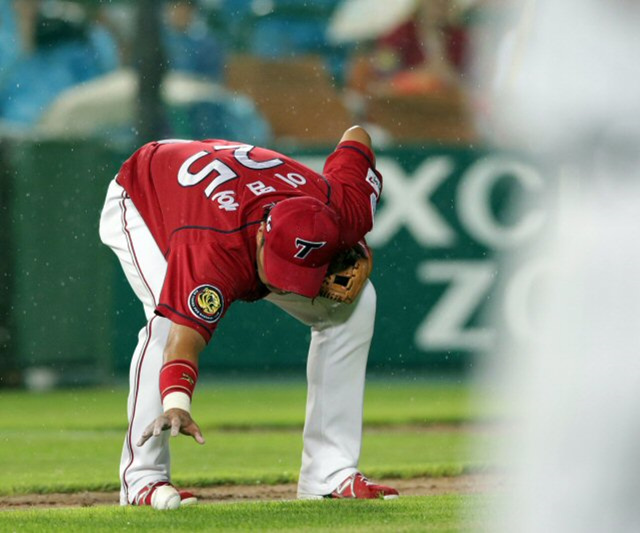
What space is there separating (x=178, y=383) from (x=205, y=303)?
0.28m

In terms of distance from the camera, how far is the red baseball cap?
4.21m

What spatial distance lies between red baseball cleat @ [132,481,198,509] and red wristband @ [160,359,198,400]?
1.68 ft

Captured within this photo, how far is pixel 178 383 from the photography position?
13.0ft

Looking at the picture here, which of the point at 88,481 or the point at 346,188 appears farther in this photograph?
the point at 88,481

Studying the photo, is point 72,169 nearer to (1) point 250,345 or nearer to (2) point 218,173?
(1) point 250,345

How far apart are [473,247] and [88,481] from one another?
16.6 feet

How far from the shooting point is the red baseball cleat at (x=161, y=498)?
4.37 meters

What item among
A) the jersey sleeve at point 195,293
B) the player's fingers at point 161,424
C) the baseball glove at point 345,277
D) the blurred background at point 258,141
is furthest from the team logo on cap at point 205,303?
the blurred background at point 258,141

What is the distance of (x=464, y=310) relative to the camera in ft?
33.8

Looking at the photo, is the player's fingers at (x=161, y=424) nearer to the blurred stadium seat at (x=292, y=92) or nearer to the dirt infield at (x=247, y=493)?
the dirt infield at (x=247, y=493)

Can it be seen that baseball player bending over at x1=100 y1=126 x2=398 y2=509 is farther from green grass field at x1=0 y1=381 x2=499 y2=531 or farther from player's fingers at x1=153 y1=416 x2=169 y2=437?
green grass field at x1=0 y1=381 x2=499 y2=531

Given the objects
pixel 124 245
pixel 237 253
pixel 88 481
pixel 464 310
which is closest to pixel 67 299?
pixel 464 310

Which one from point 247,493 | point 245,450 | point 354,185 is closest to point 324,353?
point 354,185

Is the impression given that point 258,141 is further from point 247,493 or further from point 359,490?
point 359,490
